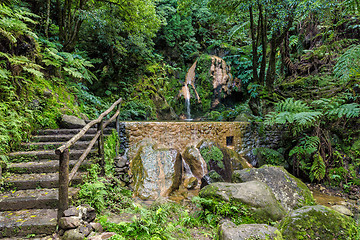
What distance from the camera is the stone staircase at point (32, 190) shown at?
200 centimetres

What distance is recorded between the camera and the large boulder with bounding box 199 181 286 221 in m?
2.72

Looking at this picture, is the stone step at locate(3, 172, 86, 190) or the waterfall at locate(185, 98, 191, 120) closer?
the stone step at locate(3, 172, 86, 190)

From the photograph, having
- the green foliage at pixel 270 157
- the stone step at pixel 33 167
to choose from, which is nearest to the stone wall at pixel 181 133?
the green foliage at pixel 270 157

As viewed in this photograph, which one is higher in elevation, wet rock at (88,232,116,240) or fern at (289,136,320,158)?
fern at (289,136,320,158)

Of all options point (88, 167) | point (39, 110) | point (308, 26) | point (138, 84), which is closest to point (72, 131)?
point (39, 110)

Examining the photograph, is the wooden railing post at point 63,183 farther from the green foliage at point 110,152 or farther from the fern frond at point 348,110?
the fern frond at point 348,110

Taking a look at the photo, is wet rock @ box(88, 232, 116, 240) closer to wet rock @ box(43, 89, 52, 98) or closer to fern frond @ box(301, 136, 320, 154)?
wet rock @ box(43, 89, 52, 98)

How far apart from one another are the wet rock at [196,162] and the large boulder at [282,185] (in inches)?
72.5

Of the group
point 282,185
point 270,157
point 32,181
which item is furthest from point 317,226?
point 270,157

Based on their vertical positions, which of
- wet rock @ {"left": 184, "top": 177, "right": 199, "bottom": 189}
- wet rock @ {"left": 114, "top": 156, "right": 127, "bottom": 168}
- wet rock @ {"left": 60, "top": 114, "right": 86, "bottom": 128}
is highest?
wet rock @ {"left": 60, "top": 114, "right": 86, "bottom": 128}

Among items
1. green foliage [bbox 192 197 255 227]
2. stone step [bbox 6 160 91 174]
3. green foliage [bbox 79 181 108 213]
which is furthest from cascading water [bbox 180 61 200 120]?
green foliage [bbox 79 181 108 213]

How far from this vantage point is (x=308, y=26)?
934cm

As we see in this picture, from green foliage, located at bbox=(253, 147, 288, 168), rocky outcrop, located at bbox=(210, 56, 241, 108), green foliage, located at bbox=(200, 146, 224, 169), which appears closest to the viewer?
green foliage, located at bbox=(200, 146, 224, 169)

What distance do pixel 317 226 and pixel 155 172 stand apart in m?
3.73
